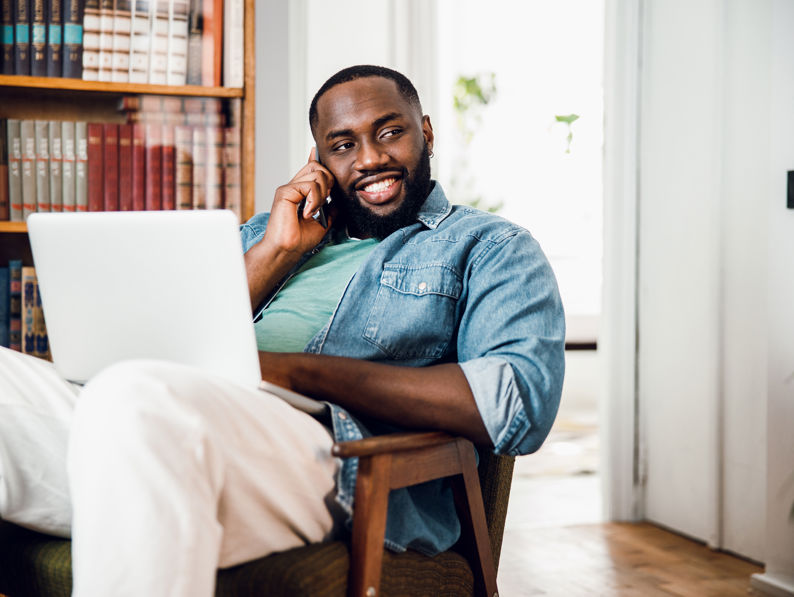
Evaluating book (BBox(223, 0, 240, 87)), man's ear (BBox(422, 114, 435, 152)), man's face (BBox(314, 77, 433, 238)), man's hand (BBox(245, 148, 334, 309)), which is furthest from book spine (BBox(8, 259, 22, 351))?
man's ear (BBox(422, 114, 435, 152))

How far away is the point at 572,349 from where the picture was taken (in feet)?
15.6

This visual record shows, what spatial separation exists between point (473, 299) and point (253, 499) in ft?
1.76

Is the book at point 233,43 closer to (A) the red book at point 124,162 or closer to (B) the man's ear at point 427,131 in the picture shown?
(A) the red book at point 124,162

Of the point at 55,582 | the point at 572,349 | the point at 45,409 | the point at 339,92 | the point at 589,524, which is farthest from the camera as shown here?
the point at 572,349

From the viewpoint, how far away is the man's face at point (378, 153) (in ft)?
5.51

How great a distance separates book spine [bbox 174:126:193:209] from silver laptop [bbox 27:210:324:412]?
125cm

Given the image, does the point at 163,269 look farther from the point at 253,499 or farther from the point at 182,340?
the point at 253,499

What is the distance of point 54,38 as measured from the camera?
2.31 meters

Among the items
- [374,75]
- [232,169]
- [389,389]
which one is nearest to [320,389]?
[389,389]

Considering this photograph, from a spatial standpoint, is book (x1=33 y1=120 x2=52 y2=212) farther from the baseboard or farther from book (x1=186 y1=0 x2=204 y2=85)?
the baseboard

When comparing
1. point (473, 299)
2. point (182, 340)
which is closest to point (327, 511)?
point (182, 340)

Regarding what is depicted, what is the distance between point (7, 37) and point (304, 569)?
1.89 meters

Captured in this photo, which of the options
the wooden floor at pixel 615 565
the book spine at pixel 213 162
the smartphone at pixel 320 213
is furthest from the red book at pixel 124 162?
the wooden floor at pixel 615 565

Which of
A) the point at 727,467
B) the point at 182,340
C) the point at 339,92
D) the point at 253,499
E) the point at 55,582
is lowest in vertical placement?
the point at 727,467
